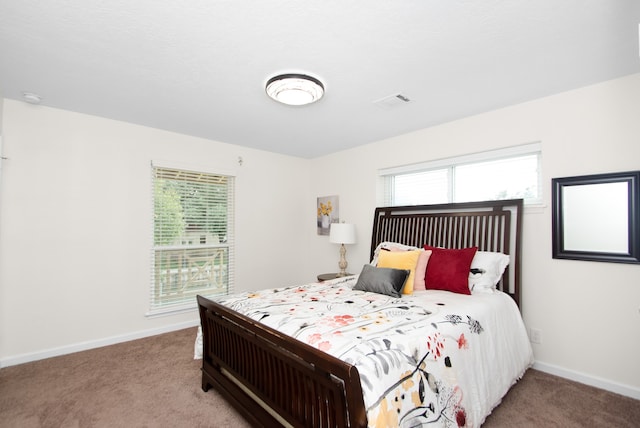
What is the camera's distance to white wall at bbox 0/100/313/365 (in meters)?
2.75

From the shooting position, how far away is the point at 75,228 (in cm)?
304

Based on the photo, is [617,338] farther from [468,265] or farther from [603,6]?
[603,6]

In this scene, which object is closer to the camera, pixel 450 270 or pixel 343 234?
pixel 450 270

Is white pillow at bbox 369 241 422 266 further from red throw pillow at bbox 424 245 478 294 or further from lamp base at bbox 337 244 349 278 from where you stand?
lamp base at bbox 337 244 349 278

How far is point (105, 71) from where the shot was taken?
2227mm

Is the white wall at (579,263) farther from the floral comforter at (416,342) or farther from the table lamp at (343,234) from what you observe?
the table lamp at (343,234)

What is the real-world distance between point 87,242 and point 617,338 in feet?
15.7

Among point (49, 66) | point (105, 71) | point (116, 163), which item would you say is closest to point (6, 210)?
point (116, 163)

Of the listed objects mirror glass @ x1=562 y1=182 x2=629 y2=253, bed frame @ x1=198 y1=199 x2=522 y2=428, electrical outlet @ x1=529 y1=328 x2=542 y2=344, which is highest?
mirror glass @ x1=562 y1=182 x2=629 y2=253

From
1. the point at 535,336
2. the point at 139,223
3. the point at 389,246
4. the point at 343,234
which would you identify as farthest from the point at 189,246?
the point at 535,336

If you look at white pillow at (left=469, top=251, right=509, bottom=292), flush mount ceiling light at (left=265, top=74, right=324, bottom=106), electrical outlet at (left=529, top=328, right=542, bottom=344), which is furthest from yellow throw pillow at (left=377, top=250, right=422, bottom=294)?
flush mount ceiling light at (left=265, top=74, right=324, bottom=106)

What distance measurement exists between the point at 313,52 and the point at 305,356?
1829 millimetres

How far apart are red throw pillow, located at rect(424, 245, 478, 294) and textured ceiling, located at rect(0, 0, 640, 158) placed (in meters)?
1.41

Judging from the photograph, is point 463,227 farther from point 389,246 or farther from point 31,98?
point 31,98
